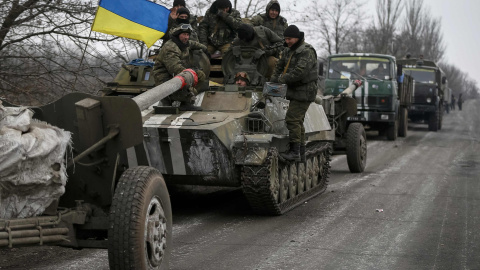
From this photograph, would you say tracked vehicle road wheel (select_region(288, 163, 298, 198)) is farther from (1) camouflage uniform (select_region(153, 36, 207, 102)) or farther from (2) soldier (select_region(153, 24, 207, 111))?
(1) camouflage uniform (select_region(153, 36, 207, 102))

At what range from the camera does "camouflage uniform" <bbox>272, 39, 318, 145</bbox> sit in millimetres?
10203

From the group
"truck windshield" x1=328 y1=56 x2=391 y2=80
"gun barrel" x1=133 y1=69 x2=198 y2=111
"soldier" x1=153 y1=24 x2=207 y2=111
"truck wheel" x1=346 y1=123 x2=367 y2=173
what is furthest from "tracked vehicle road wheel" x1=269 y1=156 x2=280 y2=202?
"truck windshield" x1=328 y1=56 x2=391 y2=80

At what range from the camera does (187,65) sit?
10.8m

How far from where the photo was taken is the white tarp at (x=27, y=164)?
5.10 metres

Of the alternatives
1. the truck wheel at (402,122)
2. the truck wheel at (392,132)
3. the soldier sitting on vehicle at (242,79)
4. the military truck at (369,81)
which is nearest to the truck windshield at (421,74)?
the truck wheel at (402,122)

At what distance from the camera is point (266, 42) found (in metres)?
11.8

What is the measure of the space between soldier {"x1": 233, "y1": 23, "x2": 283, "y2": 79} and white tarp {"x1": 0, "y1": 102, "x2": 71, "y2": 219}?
6.24 metres

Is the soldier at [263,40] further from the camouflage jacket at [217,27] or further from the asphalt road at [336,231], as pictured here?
the asphalt road at [336,231]

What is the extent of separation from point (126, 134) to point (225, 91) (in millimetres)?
4833

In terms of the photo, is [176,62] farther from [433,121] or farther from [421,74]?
[433,121]

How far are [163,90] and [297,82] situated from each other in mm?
3286

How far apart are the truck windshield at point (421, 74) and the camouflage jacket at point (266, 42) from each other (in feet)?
65.9

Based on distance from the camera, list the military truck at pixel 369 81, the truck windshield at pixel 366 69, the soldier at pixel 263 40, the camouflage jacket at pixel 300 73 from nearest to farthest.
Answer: the camouflage jacket at pixel 300 73, the soldier at pixel 263 40, the military truck at pixel 369 81, the truck windshield at pixel 366 69

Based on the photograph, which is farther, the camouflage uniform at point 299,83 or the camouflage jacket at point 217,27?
the camouflage jacket at point 217,27
